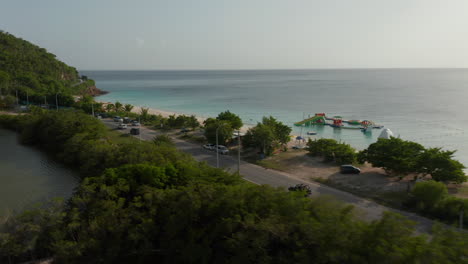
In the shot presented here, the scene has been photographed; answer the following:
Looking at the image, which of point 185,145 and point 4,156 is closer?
point 4,156

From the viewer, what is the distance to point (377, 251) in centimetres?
1077

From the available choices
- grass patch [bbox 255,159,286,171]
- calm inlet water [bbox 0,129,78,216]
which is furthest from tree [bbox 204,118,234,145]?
calm inlet water [bbox 0,129,78,216]

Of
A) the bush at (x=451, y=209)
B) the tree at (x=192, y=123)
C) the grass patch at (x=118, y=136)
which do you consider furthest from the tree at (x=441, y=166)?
the grass patch at (x=118, y=136)

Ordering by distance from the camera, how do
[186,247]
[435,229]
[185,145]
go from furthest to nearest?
1. [185,145]
2. [186,247]
3. [435,229]

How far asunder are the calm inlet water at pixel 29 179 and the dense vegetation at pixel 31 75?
131 ft

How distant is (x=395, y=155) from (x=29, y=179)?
112ft

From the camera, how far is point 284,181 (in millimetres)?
28734

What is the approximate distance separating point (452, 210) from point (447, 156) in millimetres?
7546

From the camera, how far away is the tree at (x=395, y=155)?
2791 cm

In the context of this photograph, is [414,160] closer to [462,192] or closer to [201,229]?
[462,192]

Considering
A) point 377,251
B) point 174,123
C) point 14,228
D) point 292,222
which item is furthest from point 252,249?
point 174,123

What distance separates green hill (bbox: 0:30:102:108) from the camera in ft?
257

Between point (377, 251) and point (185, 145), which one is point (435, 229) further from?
point (185, 145)

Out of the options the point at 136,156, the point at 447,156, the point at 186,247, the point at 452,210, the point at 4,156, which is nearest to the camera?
the point at 186,247
